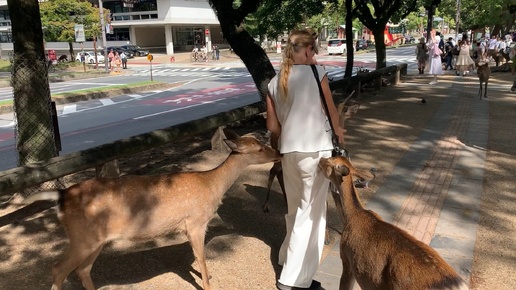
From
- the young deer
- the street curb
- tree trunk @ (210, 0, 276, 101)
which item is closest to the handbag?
the young deer

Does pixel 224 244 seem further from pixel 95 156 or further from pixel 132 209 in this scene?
pixel 95 156

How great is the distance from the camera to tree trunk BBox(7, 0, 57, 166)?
5449 mm

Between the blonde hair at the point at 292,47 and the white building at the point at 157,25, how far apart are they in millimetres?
46909

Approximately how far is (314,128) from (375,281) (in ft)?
3.93

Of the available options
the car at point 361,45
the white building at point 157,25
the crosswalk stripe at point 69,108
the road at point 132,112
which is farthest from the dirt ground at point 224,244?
the car at point 361,45

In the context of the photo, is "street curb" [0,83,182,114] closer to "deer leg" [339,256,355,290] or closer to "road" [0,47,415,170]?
"road" [0,47,415,170]

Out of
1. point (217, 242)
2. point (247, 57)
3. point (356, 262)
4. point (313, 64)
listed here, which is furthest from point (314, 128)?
point (247, 57)

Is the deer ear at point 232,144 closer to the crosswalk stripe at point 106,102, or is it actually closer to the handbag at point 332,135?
the handbag at point 332,135

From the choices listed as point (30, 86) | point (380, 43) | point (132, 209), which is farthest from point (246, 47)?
point (380, 43)

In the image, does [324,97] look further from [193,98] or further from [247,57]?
[193,98]

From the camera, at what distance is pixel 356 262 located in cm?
283

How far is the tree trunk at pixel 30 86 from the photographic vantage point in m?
5.45

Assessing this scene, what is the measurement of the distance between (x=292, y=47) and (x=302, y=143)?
69cm

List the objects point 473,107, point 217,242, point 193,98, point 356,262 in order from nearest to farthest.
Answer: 1. point 356,262
2. point 217,242
3. point 473,107
4. point 193,98
